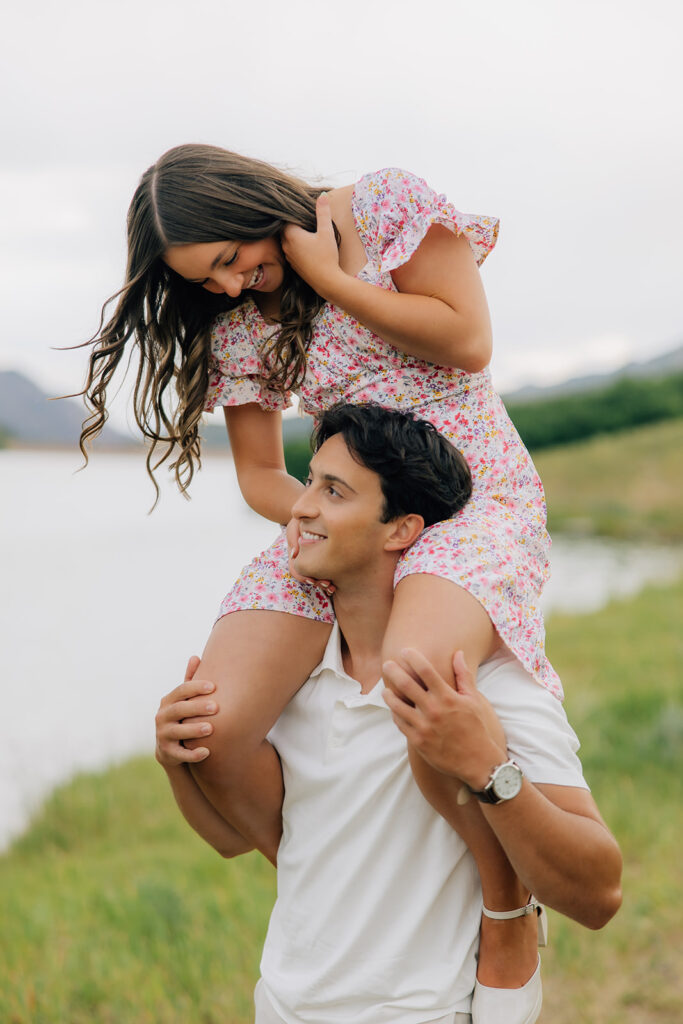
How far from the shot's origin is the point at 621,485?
28.3m

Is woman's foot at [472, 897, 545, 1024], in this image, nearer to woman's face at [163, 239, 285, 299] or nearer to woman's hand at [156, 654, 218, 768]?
woman's hand at [156, 654, 218, 768]

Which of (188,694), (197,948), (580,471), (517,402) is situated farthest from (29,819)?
(517,402)

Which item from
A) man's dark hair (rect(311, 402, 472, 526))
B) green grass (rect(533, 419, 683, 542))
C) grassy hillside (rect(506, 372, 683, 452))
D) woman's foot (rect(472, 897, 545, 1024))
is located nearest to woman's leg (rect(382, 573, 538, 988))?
woman's foot (rect(472, 897, 545, 1024))

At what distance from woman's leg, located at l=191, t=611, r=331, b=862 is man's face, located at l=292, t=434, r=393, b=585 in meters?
0.21

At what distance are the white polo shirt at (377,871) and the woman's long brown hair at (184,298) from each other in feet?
2.57

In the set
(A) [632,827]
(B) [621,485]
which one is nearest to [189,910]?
(A) [632,827]

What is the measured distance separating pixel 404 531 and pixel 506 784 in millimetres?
651

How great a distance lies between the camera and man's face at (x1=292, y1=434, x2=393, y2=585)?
2.29m

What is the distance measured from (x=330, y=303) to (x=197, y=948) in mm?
3137

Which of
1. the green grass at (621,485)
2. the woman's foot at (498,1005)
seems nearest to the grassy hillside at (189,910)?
the woman's foot at (498,1005)

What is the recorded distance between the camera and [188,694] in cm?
237

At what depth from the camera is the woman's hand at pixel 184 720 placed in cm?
232

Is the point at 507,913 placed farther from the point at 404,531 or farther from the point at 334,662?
the point at 404,531

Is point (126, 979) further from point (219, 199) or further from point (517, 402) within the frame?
point (517, 402)
